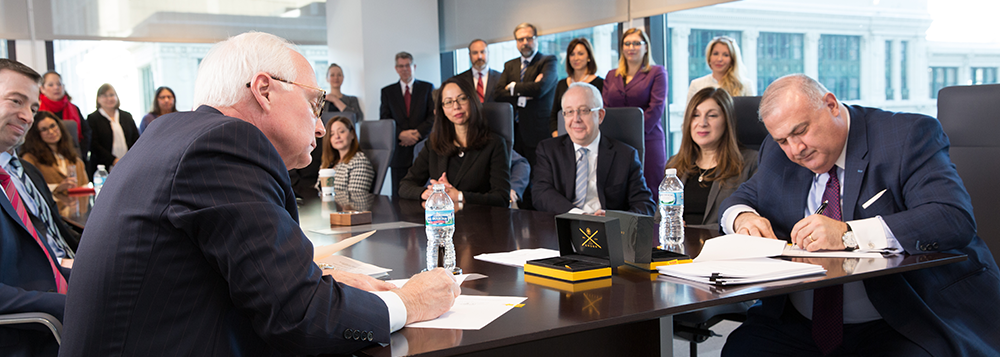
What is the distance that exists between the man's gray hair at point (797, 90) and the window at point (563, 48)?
3850 millimetres

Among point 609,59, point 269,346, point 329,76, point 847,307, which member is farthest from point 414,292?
point 329,76

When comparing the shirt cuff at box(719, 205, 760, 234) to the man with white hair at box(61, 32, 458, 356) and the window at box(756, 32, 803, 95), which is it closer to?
the man with white hair at box(61, 32, 458, 356)

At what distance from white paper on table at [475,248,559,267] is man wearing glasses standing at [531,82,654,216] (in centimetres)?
142

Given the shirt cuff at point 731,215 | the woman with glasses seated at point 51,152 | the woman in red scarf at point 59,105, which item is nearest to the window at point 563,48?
the shirt cuff at point 731,215

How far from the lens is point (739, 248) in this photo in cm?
182

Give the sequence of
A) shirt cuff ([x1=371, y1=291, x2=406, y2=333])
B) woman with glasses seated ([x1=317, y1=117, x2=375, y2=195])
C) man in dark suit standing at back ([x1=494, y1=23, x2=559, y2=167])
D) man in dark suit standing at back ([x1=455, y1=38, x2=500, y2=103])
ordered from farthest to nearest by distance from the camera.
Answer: man in dark suit standing at back ([x1=455, y1=38, x2=500, y2=103])
man in dark suit standing at back ([x1=494, y1=23, x2=559, y2=167])
woman with glasses seated ([x1=317, y1=117, x2=375, y2=195])
shirt cuff ([x1=371, y1=291, x2=406, y2=333])

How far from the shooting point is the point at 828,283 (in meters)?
1.46

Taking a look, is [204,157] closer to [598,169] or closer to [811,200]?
[811,200]

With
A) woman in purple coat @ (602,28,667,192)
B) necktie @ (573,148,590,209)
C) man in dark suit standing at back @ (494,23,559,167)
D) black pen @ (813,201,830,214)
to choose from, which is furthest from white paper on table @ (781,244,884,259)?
man in dark suit standing at back @ (494,23,559,167)

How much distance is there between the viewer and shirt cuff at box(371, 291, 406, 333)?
1.16 meters

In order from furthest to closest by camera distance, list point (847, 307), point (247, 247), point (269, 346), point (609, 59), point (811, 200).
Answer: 1. point (609, 59)
2. point (811, 200)
3. point (847, 307)
4. point (269, 346)
5. point (247, 247)

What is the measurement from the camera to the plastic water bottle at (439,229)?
1.79 m

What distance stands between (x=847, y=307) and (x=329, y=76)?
6.74 metres

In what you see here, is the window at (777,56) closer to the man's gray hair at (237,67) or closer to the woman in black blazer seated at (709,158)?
the woman in black blazer seated at (709,158)
